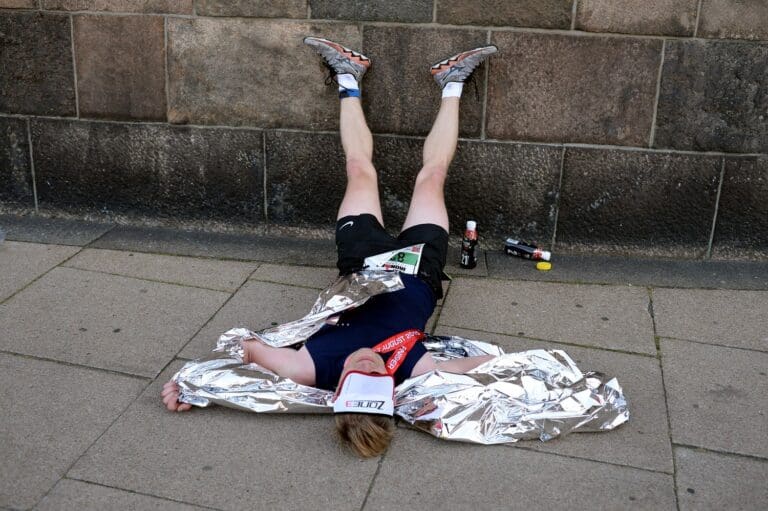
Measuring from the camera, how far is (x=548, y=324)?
460cm

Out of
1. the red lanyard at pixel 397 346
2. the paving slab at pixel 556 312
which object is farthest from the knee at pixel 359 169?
the red lanyard at pixel 397 346

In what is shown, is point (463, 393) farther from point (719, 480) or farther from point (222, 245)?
point (222, 245)

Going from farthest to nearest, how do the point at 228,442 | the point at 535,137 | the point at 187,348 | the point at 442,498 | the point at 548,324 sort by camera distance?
the point at 535,137
the point at 548,324
the point at 187,348
the point at 228,442
the point at 442,498

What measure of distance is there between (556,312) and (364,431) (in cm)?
179

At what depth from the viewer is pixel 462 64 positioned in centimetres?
505

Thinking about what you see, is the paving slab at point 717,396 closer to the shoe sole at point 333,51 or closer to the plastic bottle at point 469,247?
the plastic bottle at point 469,247

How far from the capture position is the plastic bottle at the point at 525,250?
17.6ft

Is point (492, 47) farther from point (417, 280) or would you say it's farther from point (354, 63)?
point (417, 280)

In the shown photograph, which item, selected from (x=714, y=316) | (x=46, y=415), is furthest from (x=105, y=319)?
(x=714, y=316)

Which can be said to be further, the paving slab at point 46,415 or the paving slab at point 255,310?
the paving slab at point 255,310

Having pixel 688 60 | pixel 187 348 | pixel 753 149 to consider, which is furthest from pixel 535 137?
pixel 187 348

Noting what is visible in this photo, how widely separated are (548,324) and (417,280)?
32.1 inches

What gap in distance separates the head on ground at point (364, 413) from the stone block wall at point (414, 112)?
2.27 m

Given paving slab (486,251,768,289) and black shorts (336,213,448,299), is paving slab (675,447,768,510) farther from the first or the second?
paving slab (486,251,768,289)
